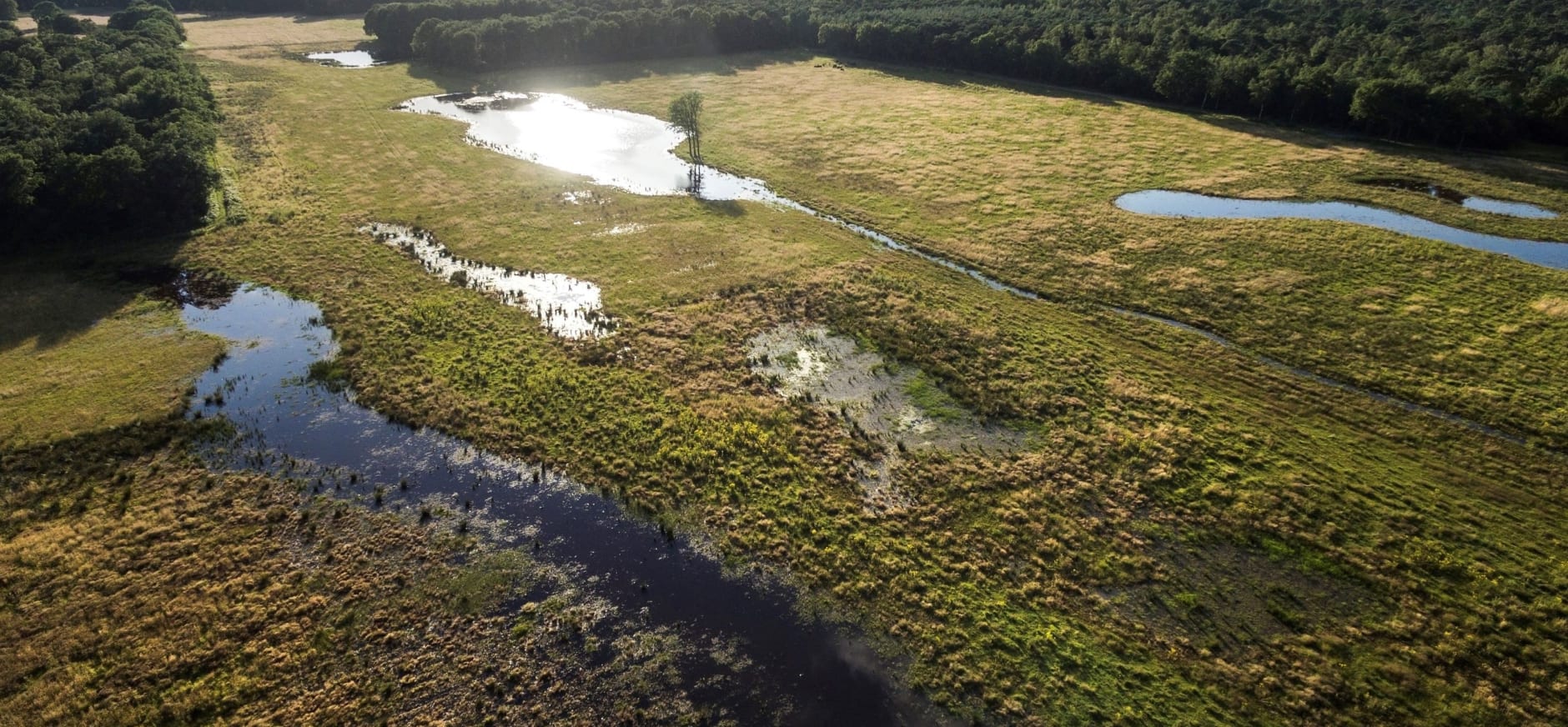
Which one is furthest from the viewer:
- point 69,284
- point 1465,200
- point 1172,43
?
point 1172,43

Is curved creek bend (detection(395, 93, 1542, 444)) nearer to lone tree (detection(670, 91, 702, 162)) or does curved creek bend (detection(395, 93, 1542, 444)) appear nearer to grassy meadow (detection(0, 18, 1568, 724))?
grassy meadow (detection(0, 18, 1568, 724))

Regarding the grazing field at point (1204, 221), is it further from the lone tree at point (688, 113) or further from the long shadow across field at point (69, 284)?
the long shadow across field at point (69, 284)

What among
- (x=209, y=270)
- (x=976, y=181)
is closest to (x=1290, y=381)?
(x=976, y=181)

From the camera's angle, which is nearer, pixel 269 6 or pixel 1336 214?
pixel 1336 214

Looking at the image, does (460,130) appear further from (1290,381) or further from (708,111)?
(1290,381)

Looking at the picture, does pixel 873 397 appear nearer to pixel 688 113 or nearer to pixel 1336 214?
pixel 688 113

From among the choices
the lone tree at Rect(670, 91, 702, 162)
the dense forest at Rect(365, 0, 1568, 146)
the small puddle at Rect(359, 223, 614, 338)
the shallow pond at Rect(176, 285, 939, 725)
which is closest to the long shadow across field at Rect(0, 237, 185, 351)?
the shallow pond at Rect(176, 285, 939, 725)

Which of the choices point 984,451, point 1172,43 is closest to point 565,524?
point 984,451
